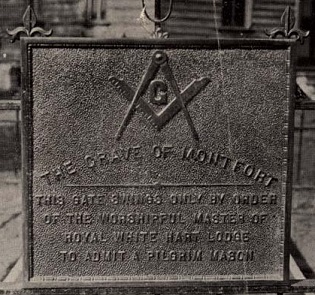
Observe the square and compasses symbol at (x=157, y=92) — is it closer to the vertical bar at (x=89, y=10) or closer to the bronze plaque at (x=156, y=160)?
the bronze plaque at (x=156, y=160)

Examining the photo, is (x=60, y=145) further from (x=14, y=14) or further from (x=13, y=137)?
(x=14, y=14)

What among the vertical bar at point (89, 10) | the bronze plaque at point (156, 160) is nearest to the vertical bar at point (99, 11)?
the vertical bar at point (89, 10)

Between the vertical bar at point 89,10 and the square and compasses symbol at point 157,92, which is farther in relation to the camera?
the vertical bar at point 89,10

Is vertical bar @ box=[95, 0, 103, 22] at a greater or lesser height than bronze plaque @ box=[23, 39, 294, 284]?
greater

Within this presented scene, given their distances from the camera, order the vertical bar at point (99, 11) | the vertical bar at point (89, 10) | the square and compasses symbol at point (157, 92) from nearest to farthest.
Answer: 1. the square and compasses symbol at point (157, 92)
2. the vertical bar at point (99, 11)
3. the vertical bar at point (89, 10)

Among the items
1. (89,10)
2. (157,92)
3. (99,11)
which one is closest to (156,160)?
(157,92)

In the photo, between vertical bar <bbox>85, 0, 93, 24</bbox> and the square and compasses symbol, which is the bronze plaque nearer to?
the square and compasses symbol

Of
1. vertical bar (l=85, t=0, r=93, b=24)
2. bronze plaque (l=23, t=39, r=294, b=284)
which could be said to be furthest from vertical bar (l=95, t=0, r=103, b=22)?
bronze plaque (l=23, t=39, r=294, b=284)

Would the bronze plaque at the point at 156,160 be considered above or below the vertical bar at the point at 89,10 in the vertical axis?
below

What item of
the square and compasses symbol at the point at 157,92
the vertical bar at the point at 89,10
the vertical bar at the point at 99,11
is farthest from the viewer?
the vertical bar at the point at 89,10
